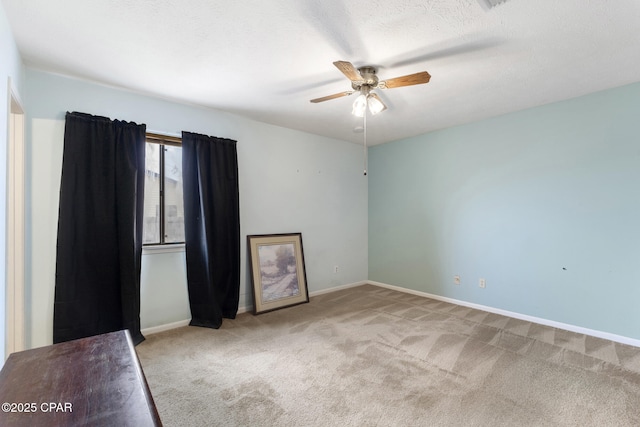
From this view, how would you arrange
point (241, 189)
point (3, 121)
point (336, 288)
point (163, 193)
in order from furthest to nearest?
point (336, 288) → point (241, 189) → point (163, 193) → point (3, 121)

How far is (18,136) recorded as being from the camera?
7.72 feet

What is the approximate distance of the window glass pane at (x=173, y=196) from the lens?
3.23 m

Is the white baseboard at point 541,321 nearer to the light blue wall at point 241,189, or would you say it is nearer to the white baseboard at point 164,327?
the light blue wall at point 241,189

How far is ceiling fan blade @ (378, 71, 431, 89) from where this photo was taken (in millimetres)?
2064

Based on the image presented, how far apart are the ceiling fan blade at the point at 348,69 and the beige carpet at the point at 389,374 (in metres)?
2.22

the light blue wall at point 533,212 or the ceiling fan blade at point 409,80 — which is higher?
the ceiling fan blade at point 409,80

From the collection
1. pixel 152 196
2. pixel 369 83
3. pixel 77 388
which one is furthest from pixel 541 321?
pixel 152 196

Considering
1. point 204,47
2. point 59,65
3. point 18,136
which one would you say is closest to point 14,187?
point 18,136

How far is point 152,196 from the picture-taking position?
3137 millimetres

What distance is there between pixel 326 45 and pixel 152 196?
2.32 m

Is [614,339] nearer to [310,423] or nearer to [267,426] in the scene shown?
[310,423]

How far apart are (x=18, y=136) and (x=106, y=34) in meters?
1.19

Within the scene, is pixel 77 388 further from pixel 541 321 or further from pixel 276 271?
pixel 541 321

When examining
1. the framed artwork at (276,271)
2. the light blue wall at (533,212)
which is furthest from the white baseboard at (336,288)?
the light blue wall at (533,212)
